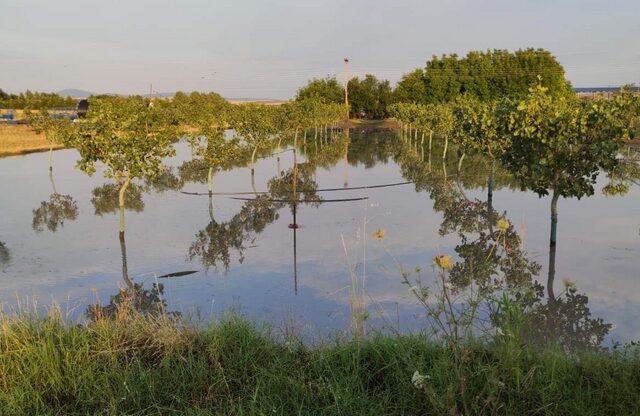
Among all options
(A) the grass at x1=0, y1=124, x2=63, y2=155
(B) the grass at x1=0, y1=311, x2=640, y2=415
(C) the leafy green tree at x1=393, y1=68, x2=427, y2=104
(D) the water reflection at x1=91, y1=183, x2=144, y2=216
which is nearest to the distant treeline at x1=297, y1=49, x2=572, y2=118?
(C) the leafy green tree at x1=393, y1=68, x2=427, y2=104

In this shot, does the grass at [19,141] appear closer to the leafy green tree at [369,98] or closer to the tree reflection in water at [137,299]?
the tree reflection in water at [137,299]

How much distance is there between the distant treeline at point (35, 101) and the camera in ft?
220

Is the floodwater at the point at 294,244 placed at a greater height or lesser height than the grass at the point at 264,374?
lesser

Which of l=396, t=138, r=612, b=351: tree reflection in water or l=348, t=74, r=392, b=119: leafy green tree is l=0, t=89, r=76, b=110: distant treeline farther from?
l=396, t=138, r=612, b=351: tree reflection in water

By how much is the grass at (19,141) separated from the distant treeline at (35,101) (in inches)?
880

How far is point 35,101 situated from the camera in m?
66.8

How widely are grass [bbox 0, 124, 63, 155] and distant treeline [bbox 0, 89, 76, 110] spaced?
22348 millimetres

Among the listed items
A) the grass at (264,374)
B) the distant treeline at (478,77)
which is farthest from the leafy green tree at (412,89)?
the grass at (264,374)

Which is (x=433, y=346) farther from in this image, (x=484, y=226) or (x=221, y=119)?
(x=221, y=119)

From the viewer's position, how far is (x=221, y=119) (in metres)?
19.3

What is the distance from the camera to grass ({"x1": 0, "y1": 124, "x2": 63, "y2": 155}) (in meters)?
35.5

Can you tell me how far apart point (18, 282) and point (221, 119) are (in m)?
10.5

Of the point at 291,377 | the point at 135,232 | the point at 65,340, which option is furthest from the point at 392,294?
the point at 135,232

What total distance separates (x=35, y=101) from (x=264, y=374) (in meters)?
72.1
